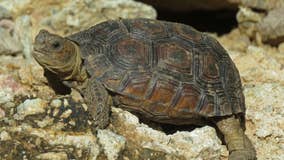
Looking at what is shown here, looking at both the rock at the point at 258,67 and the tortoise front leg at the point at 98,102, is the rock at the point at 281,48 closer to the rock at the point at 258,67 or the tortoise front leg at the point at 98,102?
the rock at the point at 258,67

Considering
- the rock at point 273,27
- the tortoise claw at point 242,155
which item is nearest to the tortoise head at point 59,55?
the tortoise claw at point 242,155

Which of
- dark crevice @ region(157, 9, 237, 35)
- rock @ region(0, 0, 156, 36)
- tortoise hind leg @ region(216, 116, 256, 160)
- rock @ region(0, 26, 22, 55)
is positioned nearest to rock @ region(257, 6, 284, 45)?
dark crevice @ region(157, 9, 237, 35)

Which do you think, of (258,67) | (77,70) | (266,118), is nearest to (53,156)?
(77,70)

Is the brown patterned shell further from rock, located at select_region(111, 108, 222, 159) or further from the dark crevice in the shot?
the dark crevice

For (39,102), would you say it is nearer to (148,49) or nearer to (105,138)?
(105,138)

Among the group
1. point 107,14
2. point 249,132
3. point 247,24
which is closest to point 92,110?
point 249,132

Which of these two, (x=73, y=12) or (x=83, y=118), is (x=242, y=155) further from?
(x=73, y=12)
